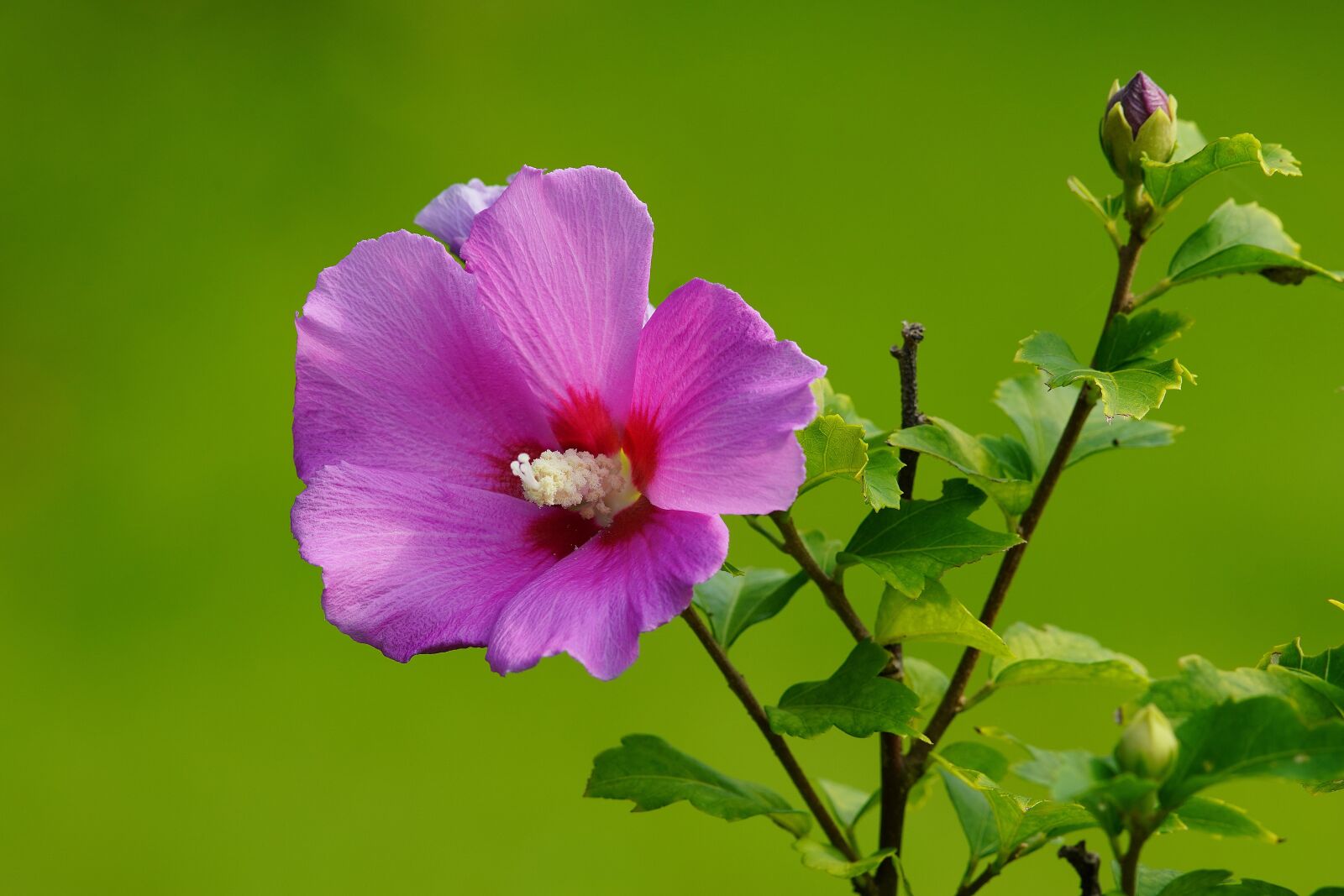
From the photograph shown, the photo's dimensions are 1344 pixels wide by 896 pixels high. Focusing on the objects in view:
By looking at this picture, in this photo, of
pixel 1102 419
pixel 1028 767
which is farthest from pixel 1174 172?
pixel 1028 767

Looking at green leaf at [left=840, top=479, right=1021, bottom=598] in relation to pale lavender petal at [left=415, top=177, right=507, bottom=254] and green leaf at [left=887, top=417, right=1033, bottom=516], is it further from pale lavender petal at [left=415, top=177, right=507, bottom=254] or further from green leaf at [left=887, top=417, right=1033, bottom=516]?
pale lavender petal at [left=415, top=177, right=507, bottom=254]

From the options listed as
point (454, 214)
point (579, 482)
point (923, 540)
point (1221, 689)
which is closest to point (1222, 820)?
point (1221, 689)

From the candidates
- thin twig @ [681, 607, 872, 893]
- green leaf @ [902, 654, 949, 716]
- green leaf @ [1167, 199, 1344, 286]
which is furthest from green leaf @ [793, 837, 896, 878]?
green leaf @ [1167, 199, 1344, 286]

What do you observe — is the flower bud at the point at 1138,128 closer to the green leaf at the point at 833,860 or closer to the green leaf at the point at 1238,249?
the green leaf at the point at 1238,249

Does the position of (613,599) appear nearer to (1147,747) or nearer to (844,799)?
(1147,747)

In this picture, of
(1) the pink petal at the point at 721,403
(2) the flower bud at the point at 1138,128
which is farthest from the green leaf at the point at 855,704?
(2) the flower bud at the point at 1138,128

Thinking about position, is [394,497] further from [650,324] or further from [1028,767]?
[1028,767]
